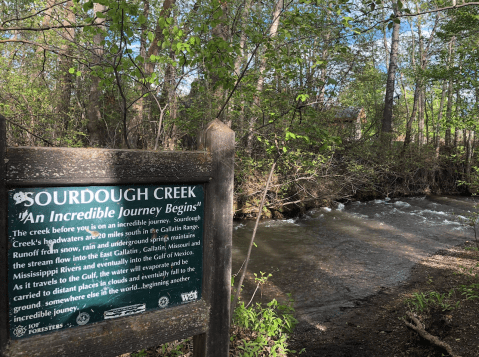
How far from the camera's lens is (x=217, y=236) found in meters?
2.38

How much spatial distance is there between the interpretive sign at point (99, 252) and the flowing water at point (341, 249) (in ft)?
13.0

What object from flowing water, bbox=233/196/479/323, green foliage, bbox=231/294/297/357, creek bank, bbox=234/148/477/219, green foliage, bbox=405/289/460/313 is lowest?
flowing water, bbox=233/196/479/323

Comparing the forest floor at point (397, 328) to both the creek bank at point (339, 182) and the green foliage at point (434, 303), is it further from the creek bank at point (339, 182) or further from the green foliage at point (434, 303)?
the creek bank at point (339, 182)

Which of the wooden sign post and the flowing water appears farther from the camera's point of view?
the flowing water

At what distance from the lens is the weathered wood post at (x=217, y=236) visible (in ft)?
7.74

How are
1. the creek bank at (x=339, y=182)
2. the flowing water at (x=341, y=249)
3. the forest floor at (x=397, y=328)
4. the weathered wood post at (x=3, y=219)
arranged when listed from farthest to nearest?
the creek bank at (x=339, y=182) → the flowing water at (x=341, y=249) → the forest floor at (x=397, y=328) → the weathered wood post at (x=3, y=219)

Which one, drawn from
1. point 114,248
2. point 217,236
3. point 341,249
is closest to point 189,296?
point 217,236

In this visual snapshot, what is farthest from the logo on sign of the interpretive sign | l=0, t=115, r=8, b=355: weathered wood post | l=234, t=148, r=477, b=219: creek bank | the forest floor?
l=234, t=148, r=477, b=219: creek bank

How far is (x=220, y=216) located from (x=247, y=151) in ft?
27.2

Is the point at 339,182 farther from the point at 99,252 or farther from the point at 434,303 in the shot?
the point at 99,252

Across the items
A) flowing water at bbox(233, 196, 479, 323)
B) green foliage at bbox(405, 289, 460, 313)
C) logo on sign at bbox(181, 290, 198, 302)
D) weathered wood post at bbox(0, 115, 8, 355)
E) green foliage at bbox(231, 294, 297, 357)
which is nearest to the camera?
weathered wood post at bbox(0, 115, 8, 355)

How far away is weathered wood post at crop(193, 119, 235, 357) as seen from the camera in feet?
7.74

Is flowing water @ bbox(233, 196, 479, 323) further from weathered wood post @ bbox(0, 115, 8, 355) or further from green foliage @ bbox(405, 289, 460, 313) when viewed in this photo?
weathered wood post @ bbox(0, 115, 8, 355)

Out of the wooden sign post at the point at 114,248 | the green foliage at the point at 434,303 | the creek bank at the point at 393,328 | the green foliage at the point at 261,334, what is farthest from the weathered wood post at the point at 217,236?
the green foliage at the point at 434,303
